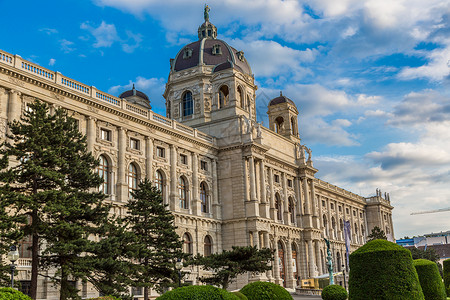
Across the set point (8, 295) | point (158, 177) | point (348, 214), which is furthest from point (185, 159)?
point (348, 214)

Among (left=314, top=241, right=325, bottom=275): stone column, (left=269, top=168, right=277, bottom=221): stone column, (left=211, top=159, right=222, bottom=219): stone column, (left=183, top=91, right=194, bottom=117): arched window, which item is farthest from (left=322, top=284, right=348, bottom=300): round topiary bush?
(left=183, top=91, right=194, bottom=117): arched window

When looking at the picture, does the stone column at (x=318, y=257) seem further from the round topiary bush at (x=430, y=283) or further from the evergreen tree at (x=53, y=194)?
the evergreen tree at (x=53, y=194)

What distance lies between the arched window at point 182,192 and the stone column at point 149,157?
493 centimetres

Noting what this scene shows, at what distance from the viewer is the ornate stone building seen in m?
39.8

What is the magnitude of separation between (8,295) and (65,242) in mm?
11245

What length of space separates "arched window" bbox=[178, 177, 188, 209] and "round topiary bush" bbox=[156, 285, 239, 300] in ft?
115

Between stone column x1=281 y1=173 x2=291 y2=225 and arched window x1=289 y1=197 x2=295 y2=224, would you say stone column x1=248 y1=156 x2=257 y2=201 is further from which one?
arched window x1=289 y1=197 x2=295 y2=224

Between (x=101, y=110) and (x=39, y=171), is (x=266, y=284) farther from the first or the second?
(x=101, y=110)

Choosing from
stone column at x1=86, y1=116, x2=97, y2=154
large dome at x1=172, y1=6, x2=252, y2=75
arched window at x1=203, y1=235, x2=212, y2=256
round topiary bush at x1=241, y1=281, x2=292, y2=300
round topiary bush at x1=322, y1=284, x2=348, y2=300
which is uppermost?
large dome at x1=172, y1=6, x2=252, y2=75

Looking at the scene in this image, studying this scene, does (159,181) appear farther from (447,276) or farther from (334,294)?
(447,276)

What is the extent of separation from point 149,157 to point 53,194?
71.5 feet

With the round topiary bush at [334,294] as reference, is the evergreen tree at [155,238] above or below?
above

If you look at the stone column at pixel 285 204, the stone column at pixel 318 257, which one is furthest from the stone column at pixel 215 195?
the stone column at pixel 318 257

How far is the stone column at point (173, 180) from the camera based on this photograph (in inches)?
1898
